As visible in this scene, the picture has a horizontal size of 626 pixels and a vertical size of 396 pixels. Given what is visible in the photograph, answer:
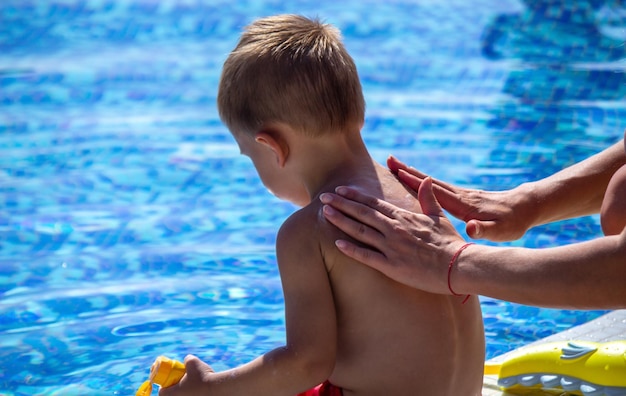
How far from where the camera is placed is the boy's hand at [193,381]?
2.54 meters

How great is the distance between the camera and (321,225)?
8.04 ft

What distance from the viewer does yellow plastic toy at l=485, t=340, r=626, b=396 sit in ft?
10.5

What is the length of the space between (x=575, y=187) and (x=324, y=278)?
119 cm

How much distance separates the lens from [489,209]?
9.76ft

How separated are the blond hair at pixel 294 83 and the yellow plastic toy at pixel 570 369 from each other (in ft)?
4.07

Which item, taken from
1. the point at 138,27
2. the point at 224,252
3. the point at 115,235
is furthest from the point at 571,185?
the point at 138,27

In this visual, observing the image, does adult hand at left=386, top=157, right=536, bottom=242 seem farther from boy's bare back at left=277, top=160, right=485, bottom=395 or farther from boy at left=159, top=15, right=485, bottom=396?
boy's bare back at left=277, top=160, right=485, bottom=395

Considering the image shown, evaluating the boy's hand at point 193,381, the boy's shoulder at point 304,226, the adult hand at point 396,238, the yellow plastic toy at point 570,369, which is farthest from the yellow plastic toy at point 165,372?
the yellow plastic toy at point 570,369

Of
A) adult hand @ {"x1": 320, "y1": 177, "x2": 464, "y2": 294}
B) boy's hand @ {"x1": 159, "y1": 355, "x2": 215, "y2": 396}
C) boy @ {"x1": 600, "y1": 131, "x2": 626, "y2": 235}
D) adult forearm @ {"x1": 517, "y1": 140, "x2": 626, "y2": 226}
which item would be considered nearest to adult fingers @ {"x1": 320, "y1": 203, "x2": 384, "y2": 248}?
adult hand @ {"x1": 320, "y1": 177, "x2": 464, "y2": 294}

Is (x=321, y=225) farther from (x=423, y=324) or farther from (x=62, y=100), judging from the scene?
(x=62, y=100)

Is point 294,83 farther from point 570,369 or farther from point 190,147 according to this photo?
point 190,147

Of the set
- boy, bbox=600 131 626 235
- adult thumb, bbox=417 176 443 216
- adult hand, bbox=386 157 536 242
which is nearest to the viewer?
adult thumb, bbox=417 176 443 216

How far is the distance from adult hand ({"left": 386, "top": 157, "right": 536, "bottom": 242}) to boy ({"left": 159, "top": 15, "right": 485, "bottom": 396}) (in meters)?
0.32

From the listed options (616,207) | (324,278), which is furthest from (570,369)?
(324,278)
